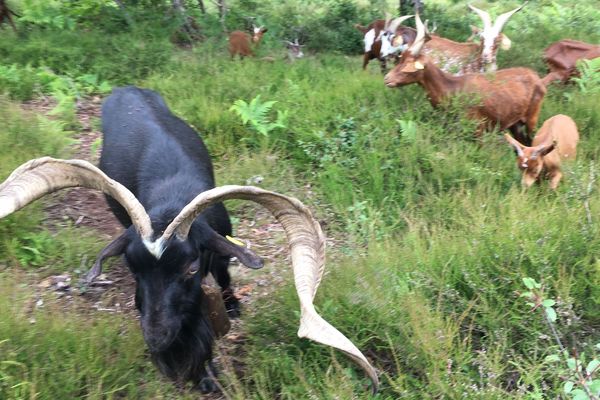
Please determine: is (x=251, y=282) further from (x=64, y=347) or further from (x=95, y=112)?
(x=95, y=112)

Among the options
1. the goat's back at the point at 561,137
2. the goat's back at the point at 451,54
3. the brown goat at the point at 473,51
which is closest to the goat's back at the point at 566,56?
the brown goat at the point at 473,51

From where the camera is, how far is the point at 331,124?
658 cm

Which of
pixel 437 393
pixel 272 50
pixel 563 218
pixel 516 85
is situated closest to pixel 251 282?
pixel 437 393

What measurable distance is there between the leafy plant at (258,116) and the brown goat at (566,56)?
4.17m

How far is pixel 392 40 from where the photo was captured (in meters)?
10.3

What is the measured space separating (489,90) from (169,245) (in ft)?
15.4

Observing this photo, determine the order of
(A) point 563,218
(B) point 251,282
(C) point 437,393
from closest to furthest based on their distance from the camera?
(C) point 437,393 < (A) point 563,218 < (B) point 251,282

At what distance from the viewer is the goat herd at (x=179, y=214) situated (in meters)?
3.06

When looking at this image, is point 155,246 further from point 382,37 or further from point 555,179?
point 382,37

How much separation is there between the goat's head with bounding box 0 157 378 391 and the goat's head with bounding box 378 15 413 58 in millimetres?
7384

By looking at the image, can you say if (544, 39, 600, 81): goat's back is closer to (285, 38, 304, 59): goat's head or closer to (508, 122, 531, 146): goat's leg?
(508, 122, 531, 146): goat's leg

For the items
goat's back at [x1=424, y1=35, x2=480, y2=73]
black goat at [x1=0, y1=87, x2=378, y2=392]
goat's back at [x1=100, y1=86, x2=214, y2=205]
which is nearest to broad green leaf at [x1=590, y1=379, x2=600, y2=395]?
black goat at [x1=0, y1=87, x2=378, y2=392]

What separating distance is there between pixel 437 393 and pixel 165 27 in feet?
29.1

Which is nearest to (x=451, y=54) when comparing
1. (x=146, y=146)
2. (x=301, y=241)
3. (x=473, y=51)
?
(x=473, y=51)
